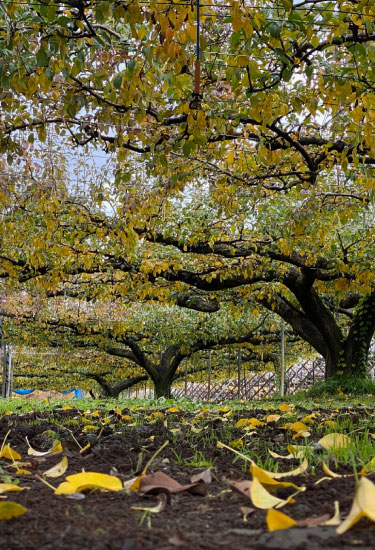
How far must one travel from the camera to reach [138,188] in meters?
6.60

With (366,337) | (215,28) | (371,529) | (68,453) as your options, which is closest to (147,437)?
(68,453)

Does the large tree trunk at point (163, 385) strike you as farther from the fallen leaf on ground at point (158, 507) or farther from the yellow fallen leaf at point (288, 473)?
the fallen leaf on ground at point (158, 507)

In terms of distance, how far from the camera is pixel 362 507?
0.96 m

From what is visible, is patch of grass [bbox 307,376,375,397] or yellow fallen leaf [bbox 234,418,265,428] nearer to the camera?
yellow fallen leaf [bbox 234,418,265,428]

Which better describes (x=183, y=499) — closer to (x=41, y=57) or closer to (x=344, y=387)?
(x=41, y=57)

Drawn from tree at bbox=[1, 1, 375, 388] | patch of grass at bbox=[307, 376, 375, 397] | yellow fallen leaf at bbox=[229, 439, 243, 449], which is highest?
tree at bbox=[1, 1, 375, 388]

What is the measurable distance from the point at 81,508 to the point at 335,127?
3924 millimetres

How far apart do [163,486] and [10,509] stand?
44 centimetres

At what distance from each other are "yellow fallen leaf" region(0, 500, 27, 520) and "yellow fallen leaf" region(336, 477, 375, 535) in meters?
0.60

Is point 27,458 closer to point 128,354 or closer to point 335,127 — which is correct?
point 335,127

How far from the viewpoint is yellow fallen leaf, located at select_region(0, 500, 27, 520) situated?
1100 millimetres

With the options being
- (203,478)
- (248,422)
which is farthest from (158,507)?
(248,422)

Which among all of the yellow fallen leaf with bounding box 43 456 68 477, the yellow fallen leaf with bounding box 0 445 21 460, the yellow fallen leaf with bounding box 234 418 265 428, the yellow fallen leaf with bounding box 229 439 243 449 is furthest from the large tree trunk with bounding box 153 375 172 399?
the yellow fallen leaf with bounding box 43 456 68 477

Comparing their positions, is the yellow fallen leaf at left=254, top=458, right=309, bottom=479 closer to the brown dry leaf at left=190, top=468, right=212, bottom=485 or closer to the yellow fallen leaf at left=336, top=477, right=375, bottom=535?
the brown dry leaf at left=190, top=468, right=212, bottom=485
